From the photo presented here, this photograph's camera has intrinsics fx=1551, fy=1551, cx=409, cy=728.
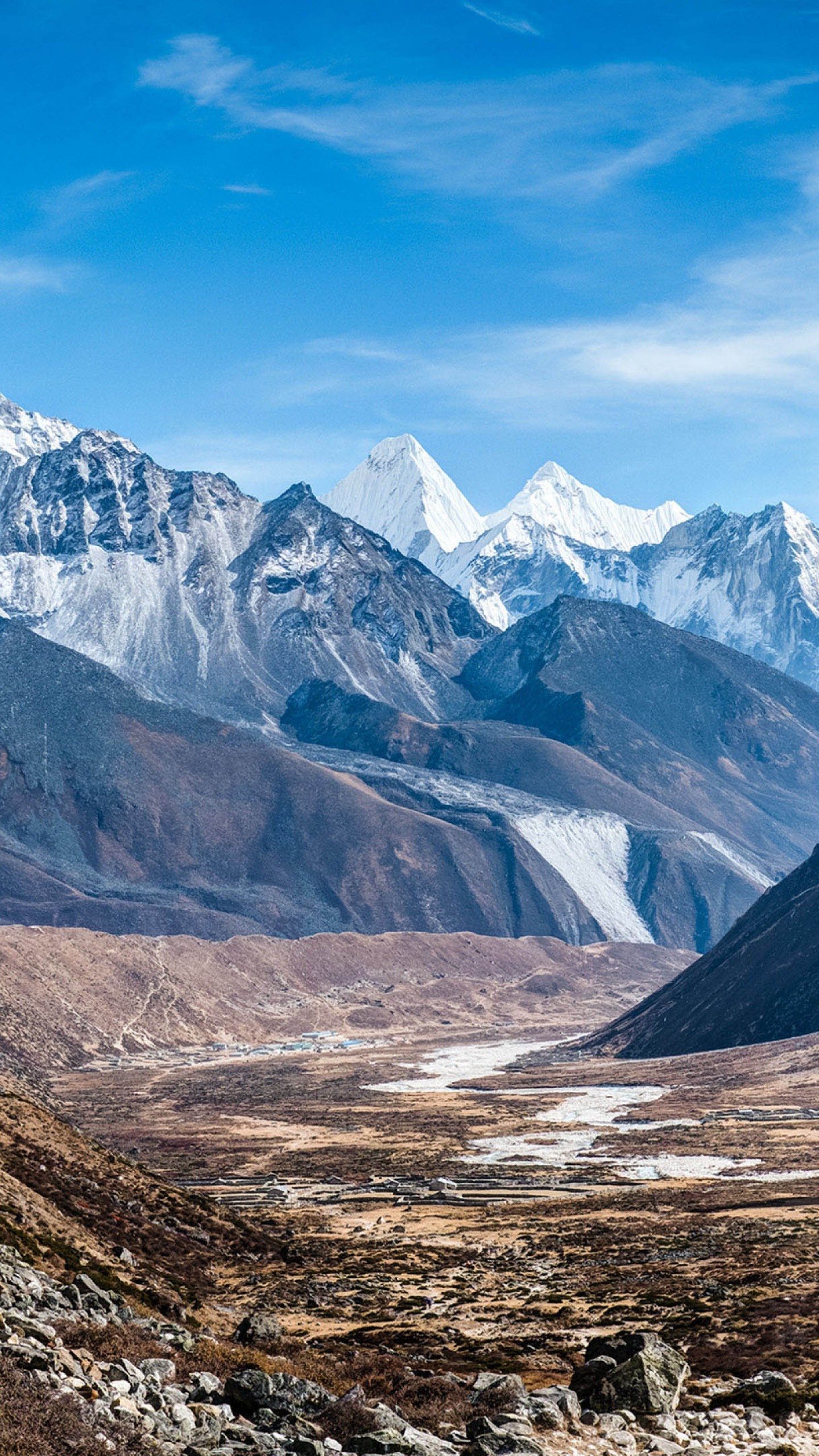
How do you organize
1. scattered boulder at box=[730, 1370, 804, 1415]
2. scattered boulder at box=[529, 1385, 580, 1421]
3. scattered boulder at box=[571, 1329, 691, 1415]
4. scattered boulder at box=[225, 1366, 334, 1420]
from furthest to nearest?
1. scattered boulder at box=[730, 1370, 804, 1415]
2. scattered boulder at box=[571, 1329, 691, 1415]
3. scattered boulder at box=[529, 1385, 580, 1421]
4. scattered boulder at box=[225, 1366, 334, 1420]

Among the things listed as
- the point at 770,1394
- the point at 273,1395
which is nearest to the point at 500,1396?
the point at 273,1395

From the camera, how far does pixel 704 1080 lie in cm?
19200

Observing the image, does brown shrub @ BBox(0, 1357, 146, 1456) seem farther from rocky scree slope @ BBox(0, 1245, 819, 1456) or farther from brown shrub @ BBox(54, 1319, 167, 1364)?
brown shrub @ BBox(54, 1319, 167, 1364)

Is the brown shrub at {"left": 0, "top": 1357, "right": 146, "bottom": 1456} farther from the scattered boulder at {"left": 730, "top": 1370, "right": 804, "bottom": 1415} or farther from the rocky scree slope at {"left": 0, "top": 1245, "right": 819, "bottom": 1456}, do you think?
the scattered boulder at {"left": 730, "top": 1370, "right": 804, "bottom": 1415}

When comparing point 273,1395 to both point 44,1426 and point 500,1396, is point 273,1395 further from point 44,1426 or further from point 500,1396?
point 44,1426

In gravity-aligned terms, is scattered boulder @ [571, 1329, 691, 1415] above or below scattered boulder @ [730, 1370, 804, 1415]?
above

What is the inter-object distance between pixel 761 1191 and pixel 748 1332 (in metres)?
53.3

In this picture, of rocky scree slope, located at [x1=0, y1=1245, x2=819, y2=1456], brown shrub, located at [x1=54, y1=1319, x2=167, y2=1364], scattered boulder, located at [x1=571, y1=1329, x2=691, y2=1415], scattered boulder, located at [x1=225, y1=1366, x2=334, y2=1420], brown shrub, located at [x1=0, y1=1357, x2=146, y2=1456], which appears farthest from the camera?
scattered boulder, located at [x1=571, y1=1329, x2=691, y2=1415]

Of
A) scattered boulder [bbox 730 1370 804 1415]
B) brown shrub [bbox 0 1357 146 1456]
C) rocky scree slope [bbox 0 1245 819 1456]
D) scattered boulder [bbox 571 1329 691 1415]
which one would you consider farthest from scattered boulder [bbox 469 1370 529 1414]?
brown shrub [bbox 0 1357 146 1456]

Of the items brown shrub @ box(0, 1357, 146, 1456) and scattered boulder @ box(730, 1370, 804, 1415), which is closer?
brown shrub @ box(0, 1357, 146, 1456)

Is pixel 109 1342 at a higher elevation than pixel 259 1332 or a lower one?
higher

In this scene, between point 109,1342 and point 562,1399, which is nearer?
point 109,1342

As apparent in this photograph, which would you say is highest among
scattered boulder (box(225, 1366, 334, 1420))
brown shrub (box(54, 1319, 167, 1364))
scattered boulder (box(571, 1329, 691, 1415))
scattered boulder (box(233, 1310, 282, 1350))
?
brown shrub (box(54, 1319, 167, 1364))

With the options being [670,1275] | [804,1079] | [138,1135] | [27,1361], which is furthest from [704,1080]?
[27,1361]
